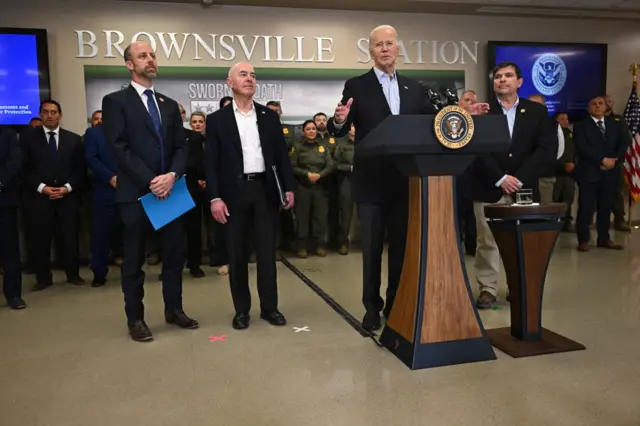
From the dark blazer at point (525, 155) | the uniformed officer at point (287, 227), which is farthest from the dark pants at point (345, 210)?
the dark blazer at point (525, 155)

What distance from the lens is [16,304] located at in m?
3.89

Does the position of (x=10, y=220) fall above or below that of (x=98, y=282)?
above

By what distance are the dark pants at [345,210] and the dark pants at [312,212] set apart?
0.21m

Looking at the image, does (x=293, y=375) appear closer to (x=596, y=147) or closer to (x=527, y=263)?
(x=527, y=263)

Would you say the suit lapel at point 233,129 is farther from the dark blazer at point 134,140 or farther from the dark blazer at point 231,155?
the dark blazer at point 134,140

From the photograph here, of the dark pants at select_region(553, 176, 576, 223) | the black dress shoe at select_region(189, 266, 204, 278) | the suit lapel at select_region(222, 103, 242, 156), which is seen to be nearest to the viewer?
the suit lapel at select_region(222, 103, 242, 156)

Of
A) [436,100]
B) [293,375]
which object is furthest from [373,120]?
[293,375]

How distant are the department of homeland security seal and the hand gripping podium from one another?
5.49 metres

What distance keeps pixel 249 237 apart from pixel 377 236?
799 mm

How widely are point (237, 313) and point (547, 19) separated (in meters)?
6.44

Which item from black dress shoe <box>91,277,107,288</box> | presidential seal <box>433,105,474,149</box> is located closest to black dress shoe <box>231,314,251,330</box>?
presidential seal <box>433,105,474,149</box>

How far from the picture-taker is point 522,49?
7230 mm

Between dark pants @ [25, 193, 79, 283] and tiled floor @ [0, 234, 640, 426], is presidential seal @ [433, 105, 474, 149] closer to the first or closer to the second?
tiled floor @ [0, 234, 640, 426]

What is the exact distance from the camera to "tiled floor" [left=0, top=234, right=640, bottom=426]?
2.11 meters
